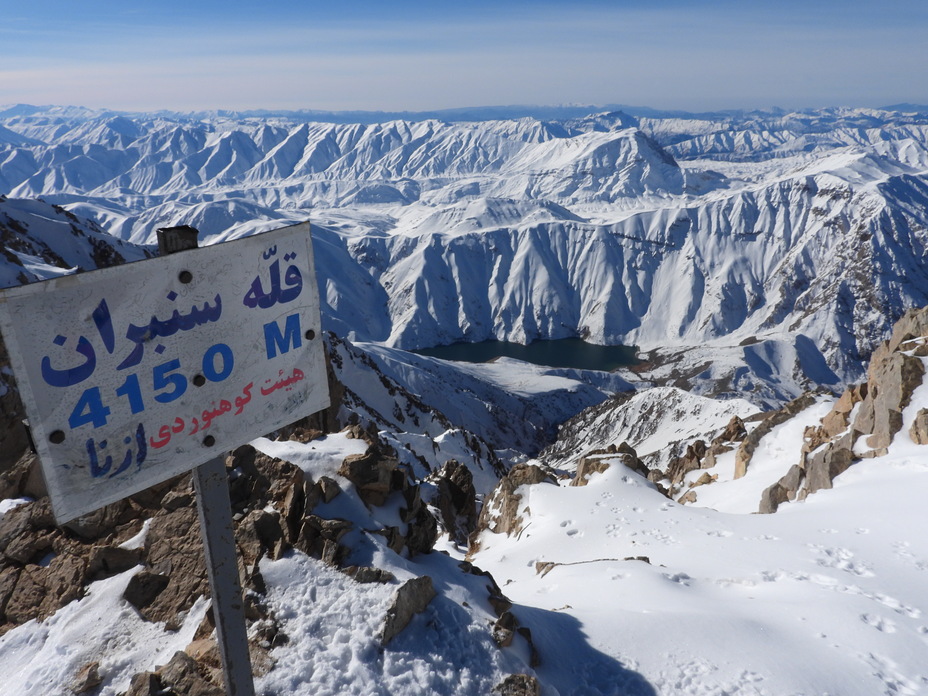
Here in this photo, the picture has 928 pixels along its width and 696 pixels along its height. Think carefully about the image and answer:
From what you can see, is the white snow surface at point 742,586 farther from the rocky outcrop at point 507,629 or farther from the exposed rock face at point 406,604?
the exposed rock face at point 406,604

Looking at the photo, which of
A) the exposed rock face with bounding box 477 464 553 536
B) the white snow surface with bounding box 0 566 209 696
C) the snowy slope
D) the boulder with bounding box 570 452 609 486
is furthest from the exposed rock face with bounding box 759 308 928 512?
the white snow surface with bounding box 0 566 209 696

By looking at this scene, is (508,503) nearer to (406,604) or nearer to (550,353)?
(406,604)

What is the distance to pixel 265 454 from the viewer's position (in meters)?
10.9

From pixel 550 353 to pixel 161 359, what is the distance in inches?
6407

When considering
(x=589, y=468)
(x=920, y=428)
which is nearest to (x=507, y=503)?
(x=589, y=468)

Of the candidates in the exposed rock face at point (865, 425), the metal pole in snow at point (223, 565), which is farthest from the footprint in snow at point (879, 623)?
the exposed rock face at point (865, 425)

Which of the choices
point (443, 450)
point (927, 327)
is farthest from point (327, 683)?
point (443, 450)

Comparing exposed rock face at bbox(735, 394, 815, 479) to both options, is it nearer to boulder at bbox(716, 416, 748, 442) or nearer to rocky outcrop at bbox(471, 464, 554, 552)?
boulder at bbox(716, 416, 748, 442)

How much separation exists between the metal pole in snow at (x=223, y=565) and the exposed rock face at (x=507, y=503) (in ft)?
56.1

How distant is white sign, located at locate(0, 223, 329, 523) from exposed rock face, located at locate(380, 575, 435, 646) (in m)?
4.42

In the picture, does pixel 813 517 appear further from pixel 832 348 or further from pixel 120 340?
pixel 832 348

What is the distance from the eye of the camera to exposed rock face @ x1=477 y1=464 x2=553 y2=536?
21141 millimetres

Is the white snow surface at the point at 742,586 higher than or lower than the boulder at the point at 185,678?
lower

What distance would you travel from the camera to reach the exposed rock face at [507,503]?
21141mm
